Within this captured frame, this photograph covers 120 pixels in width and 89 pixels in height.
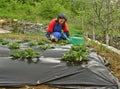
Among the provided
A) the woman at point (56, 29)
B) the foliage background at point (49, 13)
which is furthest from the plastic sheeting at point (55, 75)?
the foliage background at point (49, 13)

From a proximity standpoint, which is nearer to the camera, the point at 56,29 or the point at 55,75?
the point at 55,75

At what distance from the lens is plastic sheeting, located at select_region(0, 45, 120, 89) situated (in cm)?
462

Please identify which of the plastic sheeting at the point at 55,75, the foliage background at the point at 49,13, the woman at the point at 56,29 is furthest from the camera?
the foliage background at the point at 49,13

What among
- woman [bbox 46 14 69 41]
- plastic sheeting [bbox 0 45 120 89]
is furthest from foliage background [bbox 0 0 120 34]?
plastic sheeting [bbox 0 45 120 89]

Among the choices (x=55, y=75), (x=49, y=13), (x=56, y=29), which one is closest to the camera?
(x=55, y=75)

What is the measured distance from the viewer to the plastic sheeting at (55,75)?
462cm

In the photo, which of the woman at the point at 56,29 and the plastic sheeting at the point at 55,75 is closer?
the plastic sheeting at the point at 55,75

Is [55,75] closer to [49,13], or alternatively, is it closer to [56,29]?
[56,29]

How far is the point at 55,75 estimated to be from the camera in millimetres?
4820

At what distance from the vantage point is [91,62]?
17.9ft

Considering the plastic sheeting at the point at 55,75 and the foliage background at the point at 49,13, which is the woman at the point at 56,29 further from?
the foliage background at the point at 49,13

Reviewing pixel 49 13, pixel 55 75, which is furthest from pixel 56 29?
pixel 49 13

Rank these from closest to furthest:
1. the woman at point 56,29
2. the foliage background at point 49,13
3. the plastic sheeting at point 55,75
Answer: the plastic sheeting at point 55,75 → the woman at point 56,29 → the foliage background at point 49,13

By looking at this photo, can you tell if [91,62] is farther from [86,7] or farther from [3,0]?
[3,0]
